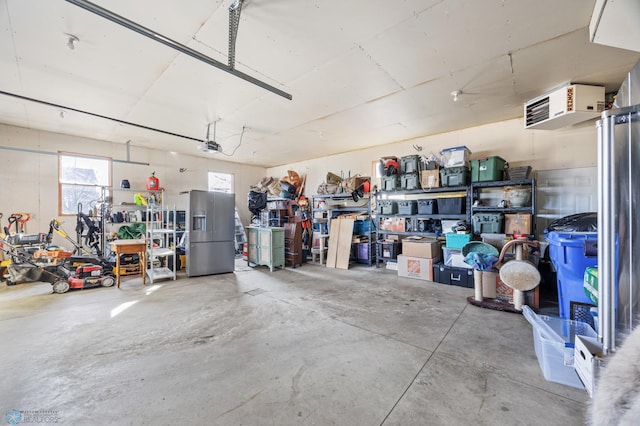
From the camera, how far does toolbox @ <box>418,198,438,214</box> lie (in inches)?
203

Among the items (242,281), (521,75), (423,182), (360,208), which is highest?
(521,75)

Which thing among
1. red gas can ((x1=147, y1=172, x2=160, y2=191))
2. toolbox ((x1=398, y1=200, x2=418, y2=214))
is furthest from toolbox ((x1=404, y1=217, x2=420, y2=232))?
red gas can ((x1=147, y1=172, x2=160, y2=191))

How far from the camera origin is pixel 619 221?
1.30 metres

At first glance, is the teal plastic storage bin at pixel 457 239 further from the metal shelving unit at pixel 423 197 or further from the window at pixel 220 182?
the window at pixel 220 182

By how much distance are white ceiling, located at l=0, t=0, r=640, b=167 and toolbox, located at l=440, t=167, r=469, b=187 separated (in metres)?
1.00

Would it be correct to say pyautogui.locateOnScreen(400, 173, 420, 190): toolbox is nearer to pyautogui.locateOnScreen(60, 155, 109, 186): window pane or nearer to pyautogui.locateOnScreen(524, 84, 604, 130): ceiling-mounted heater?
pyautogui.locateOnScreen(524, 84, 604, 130): ceiling-mounted heater

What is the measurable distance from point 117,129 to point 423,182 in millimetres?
6715

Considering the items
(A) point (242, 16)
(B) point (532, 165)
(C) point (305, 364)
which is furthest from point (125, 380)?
(B) point (532, 165)

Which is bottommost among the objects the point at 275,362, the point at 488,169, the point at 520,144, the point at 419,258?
the point at 275,362

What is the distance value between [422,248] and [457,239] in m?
0.65

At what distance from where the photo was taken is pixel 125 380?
1.94 meters

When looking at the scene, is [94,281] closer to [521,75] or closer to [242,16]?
[242,16]

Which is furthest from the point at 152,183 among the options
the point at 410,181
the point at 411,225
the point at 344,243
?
the point at 411,225

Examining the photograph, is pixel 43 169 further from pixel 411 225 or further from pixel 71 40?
pixel 411 225
